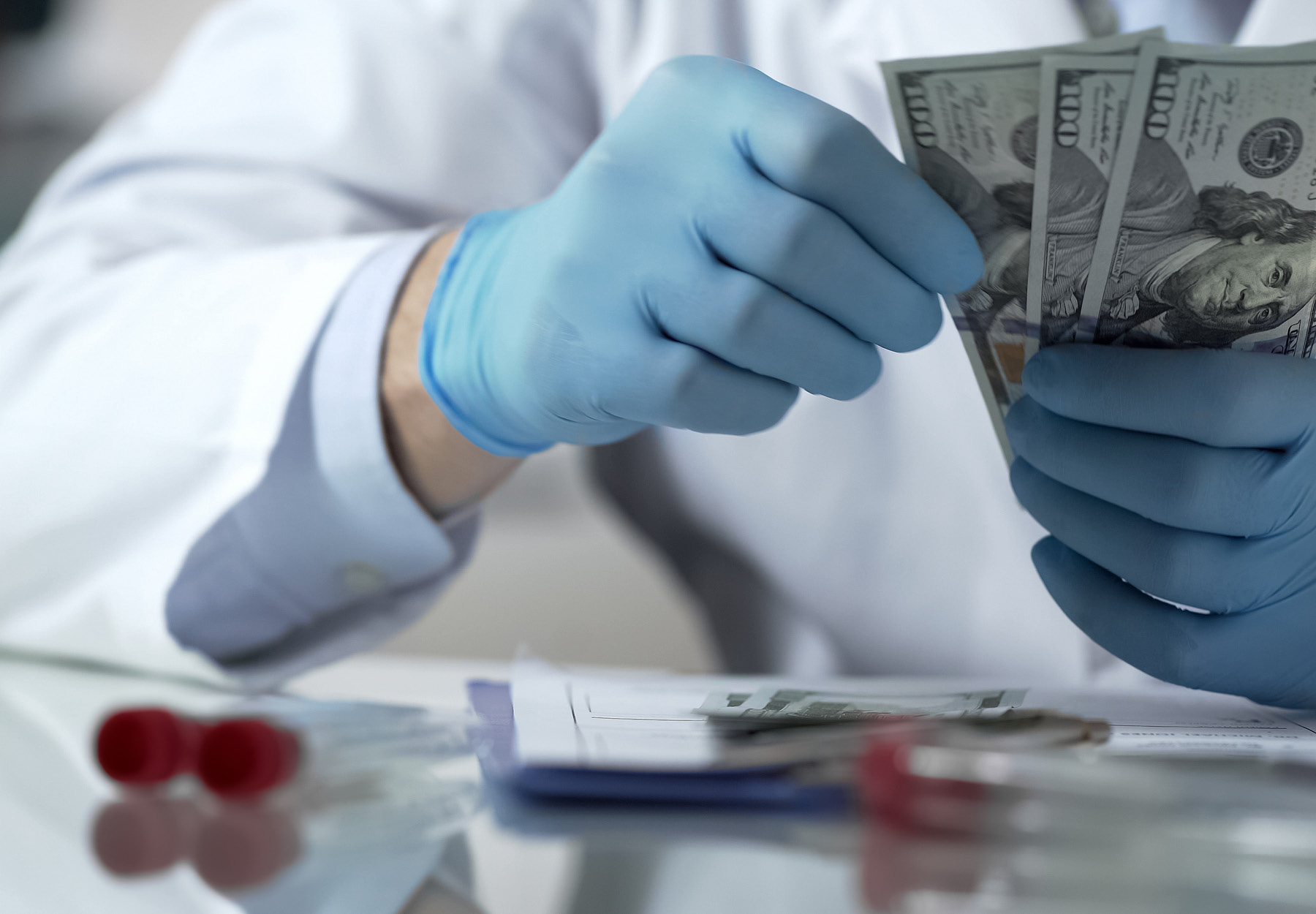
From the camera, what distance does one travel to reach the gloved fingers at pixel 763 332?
424mm

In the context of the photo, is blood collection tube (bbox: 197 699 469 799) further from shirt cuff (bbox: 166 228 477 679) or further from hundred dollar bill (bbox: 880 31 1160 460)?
hundred dollar bill (bbox: 880 31 1160 460)

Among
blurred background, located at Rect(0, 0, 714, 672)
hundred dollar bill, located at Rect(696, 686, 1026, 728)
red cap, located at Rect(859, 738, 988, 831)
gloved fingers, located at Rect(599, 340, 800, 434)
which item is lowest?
blurred background, located at Rect(0, 0, 714, 672)

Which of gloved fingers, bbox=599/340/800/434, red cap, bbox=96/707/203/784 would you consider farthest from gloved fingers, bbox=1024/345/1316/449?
red cap, bbox=96/707/203/784

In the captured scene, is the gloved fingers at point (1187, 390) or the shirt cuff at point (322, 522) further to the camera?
the shirt cuff at point (322, 522)

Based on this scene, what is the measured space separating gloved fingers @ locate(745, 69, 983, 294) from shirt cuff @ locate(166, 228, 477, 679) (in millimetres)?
265

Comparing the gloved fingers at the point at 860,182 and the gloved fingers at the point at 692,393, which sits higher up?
the gloved fingers at the point at 860,182

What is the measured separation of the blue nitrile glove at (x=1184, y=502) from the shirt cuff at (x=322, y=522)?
36 cm

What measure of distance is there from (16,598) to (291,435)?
242mm

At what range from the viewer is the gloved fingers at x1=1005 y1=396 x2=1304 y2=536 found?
0.43m

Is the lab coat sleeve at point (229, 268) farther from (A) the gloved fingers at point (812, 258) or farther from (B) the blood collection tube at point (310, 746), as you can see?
(A) the gloved fingers at point (812, 258)

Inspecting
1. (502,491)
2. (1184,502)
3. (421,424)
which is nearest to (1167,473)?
(1184,502)

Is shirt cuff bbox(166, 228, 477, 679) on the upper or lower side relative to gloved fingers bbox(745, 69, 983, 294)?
lower

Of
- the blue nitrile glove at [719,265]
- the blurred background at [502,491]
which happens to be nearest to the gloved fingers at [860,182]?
the blue nitrile glove at [719,265]

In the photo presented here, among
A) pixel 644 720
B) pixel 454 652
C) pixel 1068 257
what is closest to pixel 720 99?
pixel 1068 257
